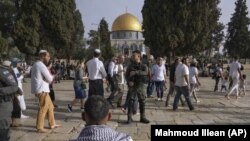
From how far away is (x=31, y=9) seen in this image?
50.0 meters

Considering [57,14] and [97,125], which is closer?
[97,125]

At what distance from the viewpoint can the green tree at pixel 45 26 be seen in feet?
163

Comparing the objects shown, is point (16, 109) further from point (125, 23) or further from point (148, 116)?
point (125, 23)

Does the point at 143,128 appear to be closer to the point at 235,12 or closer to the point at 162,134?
the point at 162,134

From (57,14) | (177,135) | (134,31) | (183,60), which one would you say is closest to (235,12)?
(134,31)

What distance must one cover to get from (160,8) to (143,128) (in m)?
39.6

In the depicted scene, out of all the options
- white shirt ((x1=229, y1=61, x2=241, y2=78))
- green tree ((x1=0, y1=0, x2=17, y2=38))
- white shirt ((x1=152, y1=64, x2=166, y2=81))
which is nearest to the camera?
white shirt ((x1=152, y1=64, x2=166, y2=81))

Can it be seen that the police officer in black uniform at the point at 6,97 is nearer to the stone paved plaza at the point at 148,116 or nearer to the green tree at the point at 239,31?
the stone paved plaza at the point at 148,116

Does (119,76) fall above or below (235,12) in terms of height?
below

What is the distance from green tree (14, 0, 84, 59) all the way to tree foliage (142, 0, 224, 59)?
948cm

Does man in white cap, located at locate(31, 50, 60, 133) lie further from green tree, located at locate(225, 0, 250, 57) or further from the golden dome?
the golden dome

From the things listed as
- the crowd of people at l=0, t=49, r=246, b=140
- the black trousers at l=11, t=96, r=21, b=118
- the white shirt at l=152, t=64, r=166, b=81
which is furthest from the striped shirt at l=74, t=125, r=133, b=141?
the white shirt at l=152, t=64, r=166, b=81

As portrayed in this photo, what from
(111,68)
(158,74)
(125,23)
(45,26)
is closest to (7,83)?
(111,68)

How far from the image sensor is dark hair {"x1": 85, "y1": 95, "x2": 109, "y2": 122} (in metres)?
3.53
